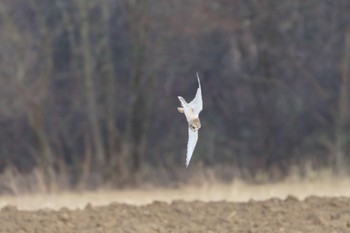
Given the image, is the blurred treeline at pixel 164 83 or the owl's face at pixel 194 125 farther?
the blurred treeline at pixel 164 83

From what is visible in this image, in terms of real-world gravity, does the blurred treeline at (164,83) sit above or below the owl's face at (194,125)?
above

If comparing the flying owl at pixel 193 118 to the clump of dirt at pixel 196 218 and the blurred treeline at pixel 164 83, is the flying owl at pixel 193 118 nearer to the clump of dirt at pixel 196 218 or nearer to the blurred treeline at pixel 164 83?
the clump of dirt at pixel 196 218

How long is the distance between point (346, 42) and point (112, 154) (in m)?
5.46

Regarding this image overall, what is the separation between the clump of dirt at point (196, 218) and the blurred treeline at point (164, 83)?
10808mm

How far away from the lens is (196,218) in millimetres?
10133

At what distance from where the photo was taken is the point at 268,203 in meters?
10.9

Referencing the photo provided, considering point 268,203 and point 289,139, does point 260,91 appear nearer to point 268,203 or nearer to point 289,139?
point 289,139

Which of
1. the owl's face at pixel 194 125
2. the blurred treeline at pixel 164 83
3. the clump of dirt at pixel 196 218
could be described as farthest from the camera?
the blurred treeline at pixel 164 83

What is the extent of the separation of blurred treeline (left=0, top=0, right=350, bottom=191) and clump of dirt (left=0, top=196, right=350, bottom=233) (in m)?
10.8

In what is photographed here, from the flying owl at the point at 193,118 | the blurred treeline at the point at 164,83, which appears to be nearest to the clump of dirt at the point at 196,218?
the flying owl at the point at 193,118

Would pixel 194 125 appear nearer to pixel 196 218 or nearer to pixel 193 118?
pixel 193 118

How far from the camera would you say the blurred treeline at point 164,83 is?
23.1 metres

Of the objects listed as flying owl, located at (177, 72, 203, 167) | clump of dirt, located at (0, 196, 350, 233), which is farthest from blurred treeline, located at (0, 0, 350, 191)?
flying owl, located at (177, 72, 203, 167)

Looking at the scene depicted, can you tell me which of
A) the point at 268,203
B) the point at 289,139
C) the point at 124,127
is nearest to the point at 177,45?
the point at 124,127
